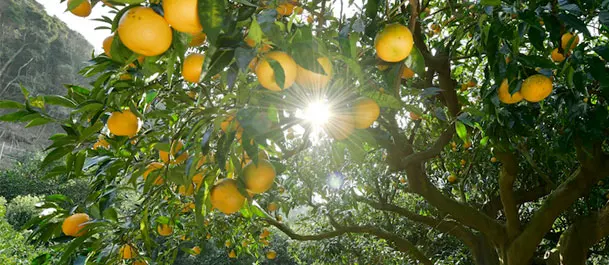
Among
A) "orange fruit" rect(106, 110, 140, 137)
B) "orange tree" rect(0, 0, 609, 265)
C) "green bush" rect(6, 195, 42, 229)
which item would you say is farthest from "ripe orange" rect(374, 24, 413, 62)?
"green bush" rect(6, 195, 42, 229)

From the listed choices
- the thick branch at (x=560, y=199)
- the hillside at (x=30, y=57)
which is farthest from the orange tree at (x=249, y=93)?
the hillside at (x=30, y=57)

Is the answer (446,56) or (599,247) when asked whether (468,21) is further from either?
(599,247)

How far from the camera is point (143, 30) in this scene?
60cm

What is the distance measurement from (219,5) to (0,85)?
34.9m

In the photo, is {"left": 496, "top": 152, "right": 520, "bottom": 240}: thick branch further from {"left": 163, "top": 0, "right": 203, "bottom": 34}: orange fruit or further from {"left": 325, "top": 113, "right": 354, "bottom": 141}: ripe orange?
{"left": 163, "top": 0, "right": 203, "bottom": 34}: orange fruit

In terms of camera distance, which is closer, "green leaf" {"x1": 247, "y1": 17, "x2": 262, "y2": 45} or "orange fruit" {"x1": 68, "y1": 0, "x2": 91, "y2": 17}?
"green leaf" {"x1": 247, "y1": 17, "x2": 262, "y2": 45}

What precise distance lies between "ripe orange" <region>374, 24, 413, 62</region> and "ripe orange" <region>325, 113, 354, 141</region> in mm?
121

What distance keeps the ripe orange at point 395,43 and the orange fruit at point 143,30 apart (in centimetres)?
37

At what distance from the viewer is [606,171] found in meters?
2.63

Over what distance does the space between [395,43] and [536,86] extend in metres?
0.73

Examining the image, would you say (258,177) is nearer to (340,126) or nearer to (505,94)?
(340,126)

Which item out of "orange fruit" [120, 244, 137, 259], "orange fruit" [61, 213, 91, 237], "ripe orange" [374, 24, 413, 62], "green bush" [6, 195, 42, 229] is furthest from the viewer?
"green bush" [6, 195, 42, 229]

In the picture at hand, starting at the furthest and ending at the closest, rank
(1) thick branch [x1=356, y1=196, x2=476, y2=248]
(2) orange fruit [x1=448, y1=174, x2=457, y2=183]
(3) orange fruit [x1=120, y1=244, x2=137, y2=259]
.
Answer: (2) orange fruit [x1=448, y1=174, x2=457, y2=183]
(1) thick branch [x1=356, y1=196, x2=476, y2=248]
(3) orange fruit [x1=120, y1=244, x2=137, y2=259]

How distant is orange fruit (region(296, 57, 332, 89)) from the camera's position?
654mm
